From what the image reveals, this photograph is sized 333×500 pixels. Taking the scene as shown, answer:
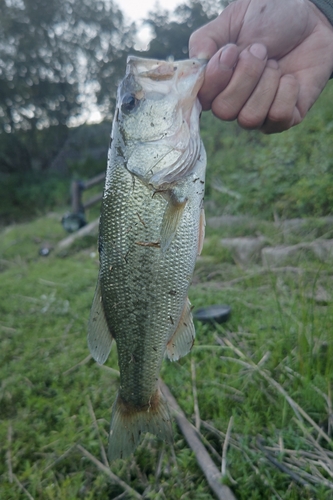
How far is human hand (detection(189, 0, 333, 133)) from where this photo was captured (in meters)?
1.48

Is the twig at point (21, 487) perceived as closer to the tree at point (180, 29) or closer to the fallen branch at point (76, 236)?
the fallen branch at point (76, 236)

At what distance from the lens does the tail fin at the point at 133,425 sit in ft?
4.96

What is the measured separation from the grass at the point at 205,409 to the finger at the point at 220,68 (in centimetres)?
105

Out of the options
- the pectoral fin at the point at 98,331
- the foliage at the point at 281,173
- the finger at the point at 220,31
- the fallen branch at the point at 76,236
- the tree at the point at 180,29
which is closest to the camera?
the pectoral fin at the point at 98,331

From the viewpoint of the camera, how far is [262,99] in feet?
5.08

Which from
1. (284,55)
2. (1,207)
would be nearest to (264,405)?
(284,55)

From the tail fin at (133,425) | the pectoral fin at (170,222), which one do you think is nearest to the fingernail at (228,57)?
the pectoral fin at (170,222)

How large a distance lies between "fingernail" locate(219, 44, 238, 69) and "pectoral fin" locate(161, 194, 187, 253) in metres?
0.58

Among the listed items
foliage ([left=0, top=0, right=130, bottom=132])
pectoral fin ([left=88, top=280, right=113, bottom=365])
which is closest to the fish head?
pectoral fin ([left=88, top=280, right=113, bottom=365])

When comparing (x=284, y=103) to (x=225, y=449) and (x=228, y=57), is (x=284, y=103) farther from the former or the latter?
(x=225, y=449)

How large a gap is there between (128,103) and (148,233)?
0.55 meters

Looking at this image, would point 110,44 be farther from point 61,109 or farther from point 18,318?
point 18,318

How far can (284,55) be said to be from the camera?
186cm

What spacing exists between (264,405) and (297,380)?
0.22m
